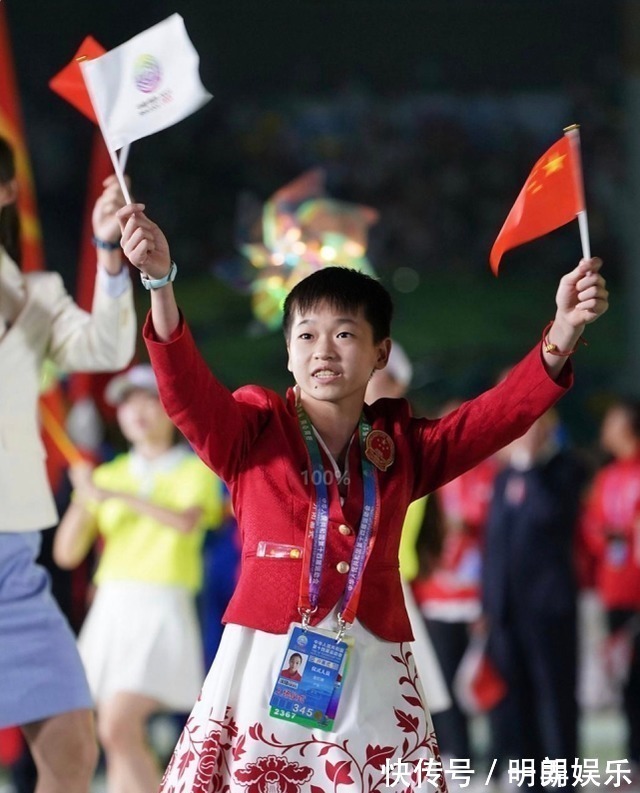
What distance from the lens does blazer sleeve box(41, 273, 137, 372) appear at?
2.91 metres

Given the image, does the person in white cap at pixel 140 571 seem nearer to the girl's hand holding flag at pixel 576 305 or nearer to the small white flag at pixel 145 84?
the small white flag at pixel 145 84

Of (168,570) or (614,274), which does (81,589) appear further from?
(614,274)

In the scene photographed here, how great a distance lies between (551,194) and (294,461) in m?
0.59

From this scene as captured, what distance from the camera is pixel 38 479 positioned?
2.83 metres

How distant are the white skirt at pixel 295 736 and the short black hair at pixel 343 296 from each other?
0.48m

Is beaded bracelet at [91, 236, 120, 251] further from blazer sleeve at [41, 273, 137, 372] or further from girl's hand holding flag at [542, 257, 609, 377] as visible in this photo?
girl's hand holding flag at [542, 257, 609, 377]

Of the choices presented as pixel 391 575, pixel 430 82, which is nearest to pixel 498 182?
pixel 430 82

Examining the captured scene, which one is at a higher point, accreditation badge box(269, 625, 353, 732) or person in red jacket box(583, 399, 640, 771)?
person in red jacket box(583, 399, 640, 771)

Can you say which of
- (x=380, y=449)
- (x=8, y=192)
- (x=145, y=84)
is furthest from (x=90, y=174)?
(x=380, y=449)

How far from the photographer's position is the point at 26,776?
488cm

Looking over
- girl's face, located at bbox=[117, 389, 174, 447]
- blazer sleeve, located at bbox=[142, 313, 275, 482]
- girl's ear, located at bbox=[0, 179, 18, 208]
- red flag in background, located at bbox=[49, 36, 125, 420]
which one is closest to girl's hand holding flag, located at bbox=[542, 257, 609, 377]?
blazer sleeve, located at bbox=[142, 313, 275, 482]

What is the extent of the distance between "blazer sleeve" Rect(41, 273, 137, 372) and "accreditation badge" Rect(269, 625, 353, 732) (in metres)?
0.91

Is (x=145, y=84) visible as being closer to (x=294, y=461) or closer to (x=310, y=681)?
(x=294, y=461)

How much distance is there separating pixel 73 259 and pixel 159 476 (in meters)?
5.48
